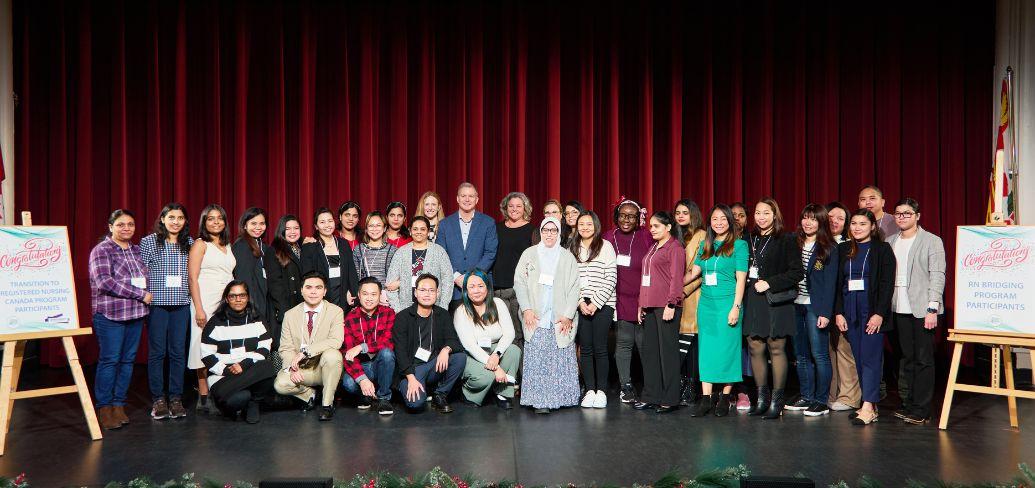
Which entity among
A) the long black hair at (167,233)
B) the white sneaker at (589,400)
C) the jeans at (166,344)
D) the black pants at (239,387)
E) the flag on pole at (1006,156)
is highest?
the flag on pole at (1006,156)

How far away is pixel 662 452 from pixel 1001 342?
6.70 ft

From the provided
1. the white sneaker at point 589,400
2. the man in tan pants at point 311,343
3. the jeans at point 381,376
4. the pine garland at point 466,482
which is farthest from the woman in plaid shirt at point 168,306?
the white sneaker at point 589,400

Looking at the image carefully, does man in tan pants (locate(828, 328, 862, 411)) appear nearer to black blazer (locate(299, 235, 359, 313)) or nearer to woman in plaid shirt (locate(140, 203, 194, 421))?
black blazer (locate(299, 235, 359, 313))

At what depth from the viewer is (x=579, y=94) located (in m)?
6.77

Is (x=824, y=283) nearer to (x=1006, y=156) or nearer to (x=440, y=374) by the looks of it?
(x=440, y=374)

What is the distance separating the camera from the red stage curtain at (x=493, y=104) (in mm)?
6211

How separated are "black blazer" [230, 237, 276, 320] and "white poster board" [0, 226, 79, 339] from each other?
97 centimetres

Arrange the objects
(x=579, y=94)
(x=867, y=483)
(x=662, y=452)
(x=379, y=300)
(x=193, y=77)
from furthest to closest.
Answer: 1. (x=579, y=94)
2. (x=193, y=77)
3. (x=379, y=300)
4. (x=662, y=452)
5. (x=867, y=483)

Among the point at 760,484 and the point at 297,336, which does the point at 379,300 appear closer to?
the point at 297,336

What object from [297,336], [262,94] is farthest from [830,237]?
[262,94]

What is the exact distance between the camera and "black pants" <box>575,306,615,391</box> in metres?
4.70

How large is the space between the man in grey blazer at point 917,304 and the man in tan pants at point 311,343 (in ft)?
11.5

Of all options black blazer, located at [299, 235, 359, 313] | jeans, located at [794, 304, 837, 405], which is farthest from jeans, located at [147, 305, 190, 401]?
jeans, located at [794, 304, 837, 405]

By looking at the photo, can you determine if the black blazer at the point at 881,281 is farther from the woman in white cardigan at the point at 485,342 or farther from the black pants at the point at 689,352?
the woman in white cardigan at the point at 485,342
